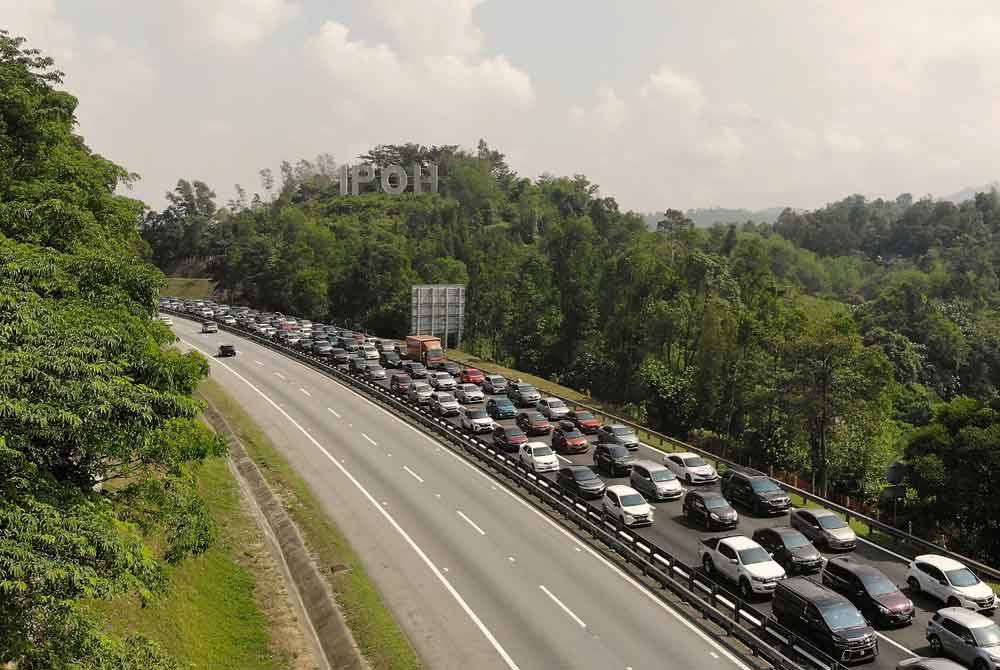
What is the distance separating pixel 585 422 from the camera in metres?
47.9

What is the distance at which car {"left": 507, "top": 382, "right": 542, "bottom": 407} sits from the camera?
185 feet

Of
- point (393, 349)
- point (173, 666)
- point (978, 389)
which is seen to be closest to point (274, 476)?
point (173, 666)

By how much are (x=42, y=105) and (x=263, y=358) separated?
4050 centimetres

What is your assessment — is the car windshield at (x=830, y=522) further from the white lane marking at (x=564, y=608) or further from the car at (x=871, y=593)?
the white lane marking at (x=564, y=608)

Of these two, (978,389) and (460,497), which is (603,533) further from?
(978,389)

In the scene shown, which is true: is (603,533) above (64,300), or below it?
below

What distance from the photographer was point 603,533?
1128 inches

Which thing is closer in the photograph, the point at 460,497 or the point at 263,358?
the point at 460,497

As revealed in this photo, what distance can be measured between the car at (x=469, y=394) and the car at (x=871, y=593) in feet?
112

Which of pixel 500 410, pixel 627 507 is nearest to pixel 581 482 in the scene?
pixel 627 507

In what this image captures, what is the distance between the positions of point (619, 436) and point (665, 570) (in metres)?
18.8

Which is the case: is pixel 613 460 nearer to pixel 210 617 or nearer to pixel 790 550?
pixel 790 550

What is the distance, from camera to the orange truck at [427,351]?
230ft

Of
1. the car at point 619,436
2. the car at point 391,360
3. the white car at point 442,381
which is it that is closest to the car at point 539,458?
the car at point 619,436
